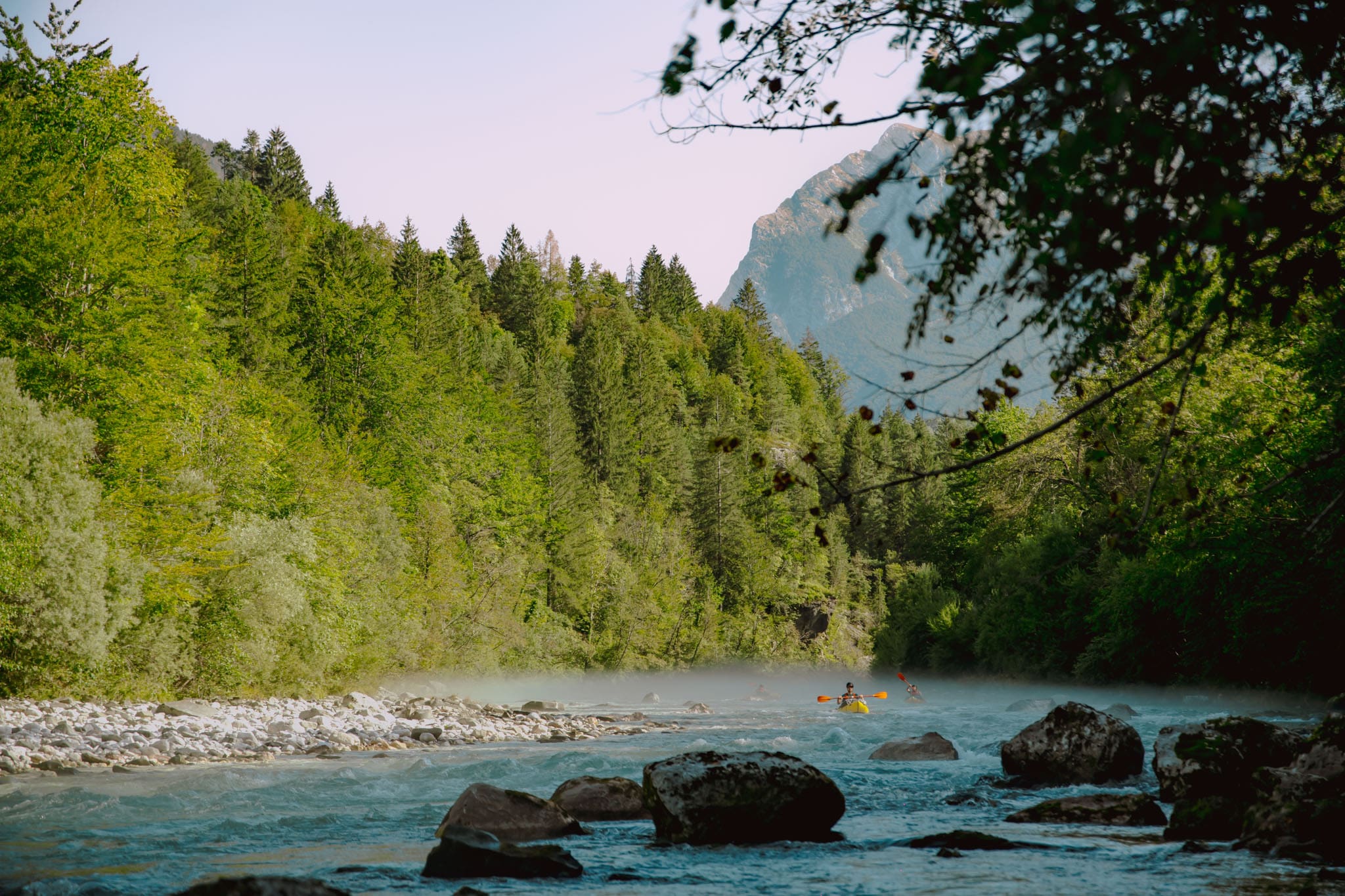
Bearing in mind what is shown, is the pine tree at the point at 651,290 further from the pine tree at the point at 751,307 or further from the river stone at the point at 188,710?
the river stone at the point at 188,710

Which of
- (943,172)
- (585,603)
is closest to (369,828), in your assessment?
(943,172)

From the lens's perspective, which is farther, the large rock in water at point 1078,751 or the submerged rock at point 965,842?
the large rock in water at point 1078,751

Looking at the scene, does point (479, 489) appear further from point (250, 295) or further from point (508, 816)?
point (508, 816)

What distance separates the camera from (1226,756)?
10.0 metres

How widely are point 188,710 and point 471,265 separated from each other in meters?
67.2

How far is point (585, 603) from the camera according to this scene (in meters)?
55.1

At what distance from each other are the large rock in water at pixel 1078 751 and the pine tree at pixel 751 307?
95.0m

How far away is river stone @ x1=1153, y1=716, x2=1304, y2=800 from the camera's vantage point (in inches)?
382

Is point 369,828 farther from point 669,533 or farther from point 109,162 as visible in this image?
point 669,533

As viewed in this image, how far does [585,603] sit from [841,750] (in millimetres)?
38787

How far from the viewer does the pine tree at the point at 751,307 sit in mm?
107312

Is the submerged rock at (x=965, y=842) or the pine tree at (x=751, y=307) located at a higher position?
the pine tree at (x=751, y=307)

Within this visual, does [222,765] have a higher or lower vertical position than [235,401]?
lower

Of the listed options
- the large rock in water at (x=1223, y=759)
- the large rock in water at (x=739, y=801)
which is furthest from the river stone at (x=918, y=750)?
the large rock in water at (x=739, y=801)
